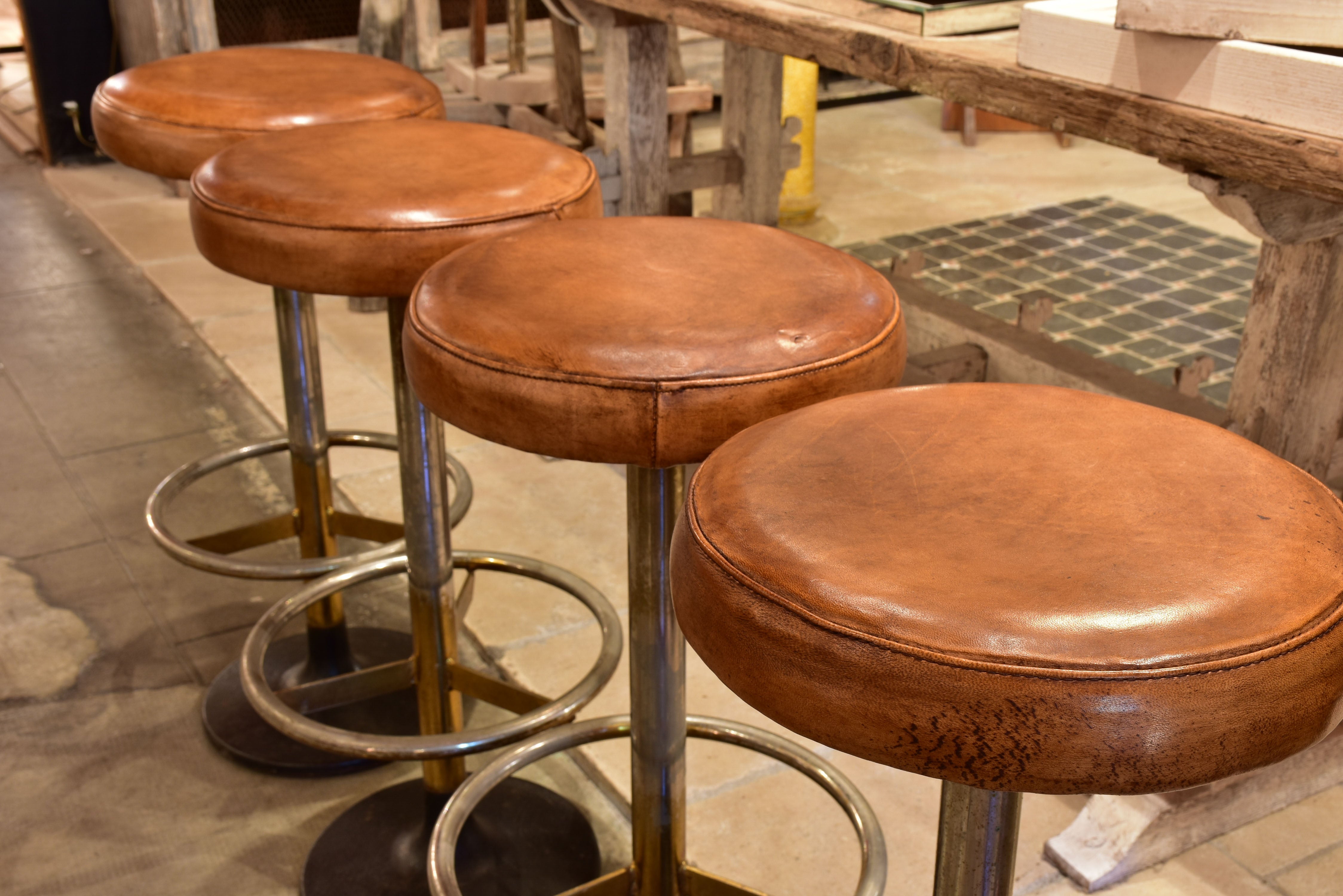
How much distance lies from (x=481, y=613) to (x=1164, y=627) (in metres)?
1.83

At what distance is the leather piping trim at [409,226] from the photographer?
1.31 m

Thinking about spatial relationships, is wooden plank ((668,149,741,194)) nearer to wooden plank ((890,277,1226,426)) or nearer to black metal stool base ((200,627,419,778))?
wooden plank ((890,277,1226,426))

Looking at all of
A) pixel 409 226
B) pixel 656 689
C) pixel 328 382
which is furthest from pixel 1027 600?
pixel 328 382

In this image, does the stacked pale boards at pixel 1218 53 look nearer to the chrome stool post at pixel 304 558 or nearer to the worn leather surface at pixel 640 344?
the worn leather surface at pixel 640 344

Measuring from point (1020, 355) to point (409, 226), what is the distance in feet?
4.26

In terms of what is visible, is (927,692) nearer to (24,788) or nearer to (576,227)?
(576,227)

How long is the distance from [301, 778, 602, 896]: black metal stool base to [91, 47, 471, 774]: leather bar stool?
0.17 meters

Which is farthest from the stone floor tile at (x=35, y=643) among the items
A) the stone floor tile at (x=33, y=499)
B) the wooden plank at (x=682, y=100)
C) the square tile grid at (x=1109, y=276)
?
the square tile grid at (x=1109, y=276)

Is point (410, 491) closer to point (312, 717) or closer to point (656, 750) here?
point (656, 750)

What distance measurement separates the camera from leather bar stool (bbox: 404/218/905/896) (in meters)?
0.99

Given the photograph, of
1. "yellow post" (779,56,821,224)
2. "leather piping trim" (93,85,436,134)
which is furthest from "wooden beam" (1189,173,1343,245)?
"yellow post" (779,56,821,224)

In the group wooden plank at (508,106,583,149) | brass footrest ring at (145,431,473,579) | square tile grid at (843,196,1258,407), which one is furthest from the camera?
square tile grid at (843,196,1258,407)

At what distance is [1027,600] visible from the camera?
0.68 m

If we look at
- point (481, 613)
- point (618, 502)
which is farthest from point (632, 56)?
point (481, 613)
